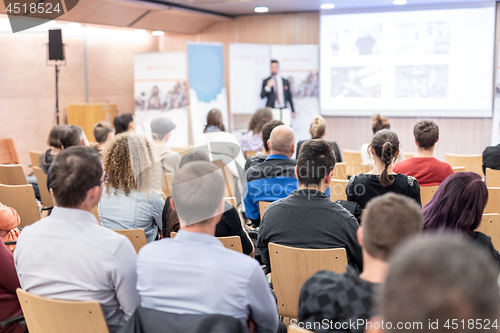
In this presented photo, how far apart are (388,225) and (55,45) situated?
22.0ft

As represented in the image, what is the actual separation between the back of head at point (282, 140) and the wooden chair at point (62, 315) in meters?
2.14

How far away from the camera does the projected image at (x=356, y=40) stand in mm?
8055

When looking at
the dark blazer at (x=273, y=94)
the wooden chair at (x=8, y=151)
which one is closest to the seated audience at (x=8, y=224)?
the wooden chair at (x=8, y=151)

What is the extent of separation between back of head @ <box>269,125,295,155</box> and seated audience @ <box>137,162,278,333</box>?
1.88m

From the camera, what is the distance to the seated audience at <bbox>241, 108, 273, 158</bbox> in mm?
5387

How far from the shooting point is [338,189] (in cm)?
384

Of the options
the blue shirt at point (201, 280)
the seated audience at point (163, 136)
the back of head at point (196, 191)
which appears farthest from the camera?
the seated audience at point (163, 136)

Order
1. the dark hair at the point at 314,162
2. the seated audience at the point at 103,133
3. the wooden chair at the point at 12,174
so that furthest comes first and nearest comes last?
1. the seated audience at the point at 103,133
2. the wooden chair at the point at 12,174
3. the dark hair at the point at 314,162

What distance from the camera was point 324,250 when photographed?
2105 millimetres

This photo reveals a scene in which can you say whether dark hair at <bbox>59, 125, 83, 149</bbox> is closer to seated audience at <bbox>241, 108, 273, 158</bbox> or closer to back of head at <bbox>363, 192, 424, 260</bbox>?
seated audience at <bbox>241, 108, 273, 158</bbox>

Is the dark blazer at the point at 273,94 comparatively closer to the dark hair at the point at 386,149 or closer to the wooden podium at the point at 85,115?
the wooden podium at the point at 85,115

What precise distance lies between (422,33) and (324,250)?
6.80 meters

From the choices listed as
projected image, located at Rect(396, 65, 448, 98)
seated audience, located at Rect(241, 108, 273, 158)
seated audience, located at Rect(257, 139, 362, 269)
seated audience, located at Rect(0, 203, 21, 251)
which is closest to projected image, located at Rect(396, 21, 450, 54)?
projected image, located at Rect(396, 65, 448, 98)

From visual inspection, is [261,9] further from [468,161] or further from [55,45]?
[468,161]
